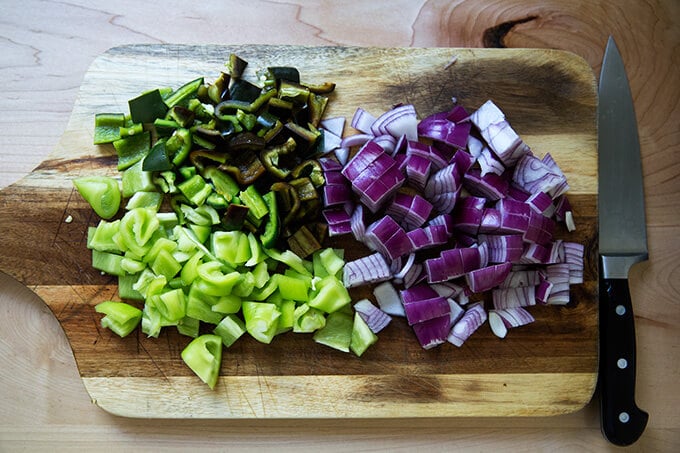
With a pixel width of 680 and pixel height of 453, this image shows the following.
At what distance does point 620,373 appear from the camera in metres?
2.26

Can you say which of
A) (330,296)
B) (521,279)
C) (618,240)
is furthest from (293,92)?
(618,240)

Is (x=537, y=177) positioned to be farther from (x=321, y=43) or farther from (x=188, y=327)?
(x=188, y=327)

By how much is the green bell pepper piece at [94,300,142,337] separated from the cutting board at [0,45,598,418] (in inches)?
1.9

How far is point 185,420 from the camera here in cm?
231

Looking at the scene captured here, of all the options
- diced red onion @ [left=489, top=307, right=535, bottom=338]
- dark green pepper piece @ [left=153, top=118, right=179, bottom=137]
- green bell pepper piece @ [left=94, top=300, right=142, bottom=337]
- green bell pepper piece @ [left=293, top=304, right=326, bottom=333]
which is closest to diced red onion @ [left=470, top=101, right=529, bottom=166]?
diced red onion @ [left=489, top=307, right=535, bottom=338]

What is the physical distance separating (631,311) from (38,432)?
2428mm

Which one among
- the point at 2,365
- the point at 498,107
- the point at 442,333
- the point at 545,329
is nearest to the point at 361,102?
the point at 498,107

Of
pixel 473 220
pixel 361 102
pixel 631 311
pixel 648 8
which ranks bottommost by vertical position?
pixel 631 311

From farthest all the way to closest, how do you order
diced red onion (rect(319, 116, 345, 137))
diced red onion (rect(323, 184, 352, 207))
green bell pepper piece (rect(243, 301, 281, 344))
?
1. diced red onion (rect(319, 116, 345, 137))
2. diced red onion (rect(323, 184, 352, 207))
3. green bell pepper piece (rect(243, 301, 281, 344))

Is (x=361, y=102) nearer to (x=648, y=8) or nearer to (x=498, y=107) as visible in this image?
(x=498, y=107)

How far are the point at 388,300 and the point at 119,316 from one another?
3.42 feet

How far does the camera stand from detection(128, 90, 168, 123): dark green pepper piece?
2232 millimetres

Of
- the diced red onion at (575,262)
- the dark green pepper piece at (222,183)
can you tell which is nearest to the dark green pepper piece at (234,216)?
the dark green pepper piece at (222,183)

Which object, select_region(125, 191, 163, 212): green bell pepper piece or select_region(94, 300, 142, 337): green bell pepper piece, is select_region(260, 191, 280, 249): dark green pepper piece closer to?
select_region(125, 191, 163, 212): green bell pepper piece
